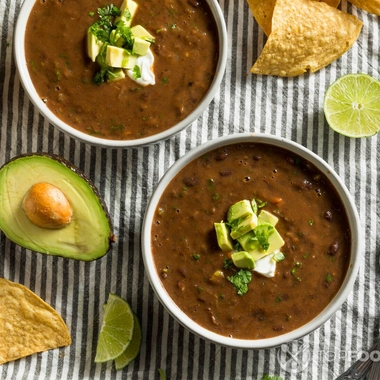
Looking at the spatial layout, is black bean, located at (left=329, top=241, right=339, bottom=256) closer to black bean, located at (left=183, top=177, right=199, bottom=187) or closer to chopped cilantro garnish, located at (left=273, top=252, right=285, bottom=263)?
chopped cilantro garnish, located at (left=273, top=252, right=285, bottom=263)

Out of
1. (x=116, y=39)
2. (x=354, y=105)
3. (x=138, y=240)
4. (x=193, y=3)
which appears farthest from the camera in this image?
(x=138, y=240)

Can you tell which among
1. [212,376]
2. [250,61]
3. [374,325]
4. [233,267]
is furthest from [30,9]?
[374,325]

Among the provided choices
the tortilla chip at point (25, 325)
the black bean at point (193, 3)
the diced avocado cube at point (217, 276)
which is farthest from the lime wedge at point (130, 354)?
the black bean at point (193, 3)

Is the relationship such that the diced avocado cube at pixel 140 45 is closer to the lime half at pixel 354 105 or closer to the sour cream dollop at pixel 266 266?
the lime half at pixel 354 105

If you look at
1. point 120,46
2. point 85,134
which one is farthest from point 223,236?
point 120,46

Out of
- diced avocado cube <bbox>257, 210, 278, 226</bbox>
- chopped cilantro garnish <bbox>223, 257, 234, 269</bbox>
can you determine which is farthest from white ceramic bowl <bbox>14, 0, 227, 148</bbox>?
chopped cilantro garnish <bbox>223, 257, 234, 269</bbox>

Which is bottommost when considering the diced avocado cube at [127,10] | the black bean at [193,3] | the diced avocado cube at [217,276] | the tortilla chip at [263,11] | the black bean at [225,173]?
the diced avocado cube at [217,276]

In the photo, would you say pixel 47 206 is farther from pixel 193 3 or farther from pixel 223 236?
pixel 193 3
